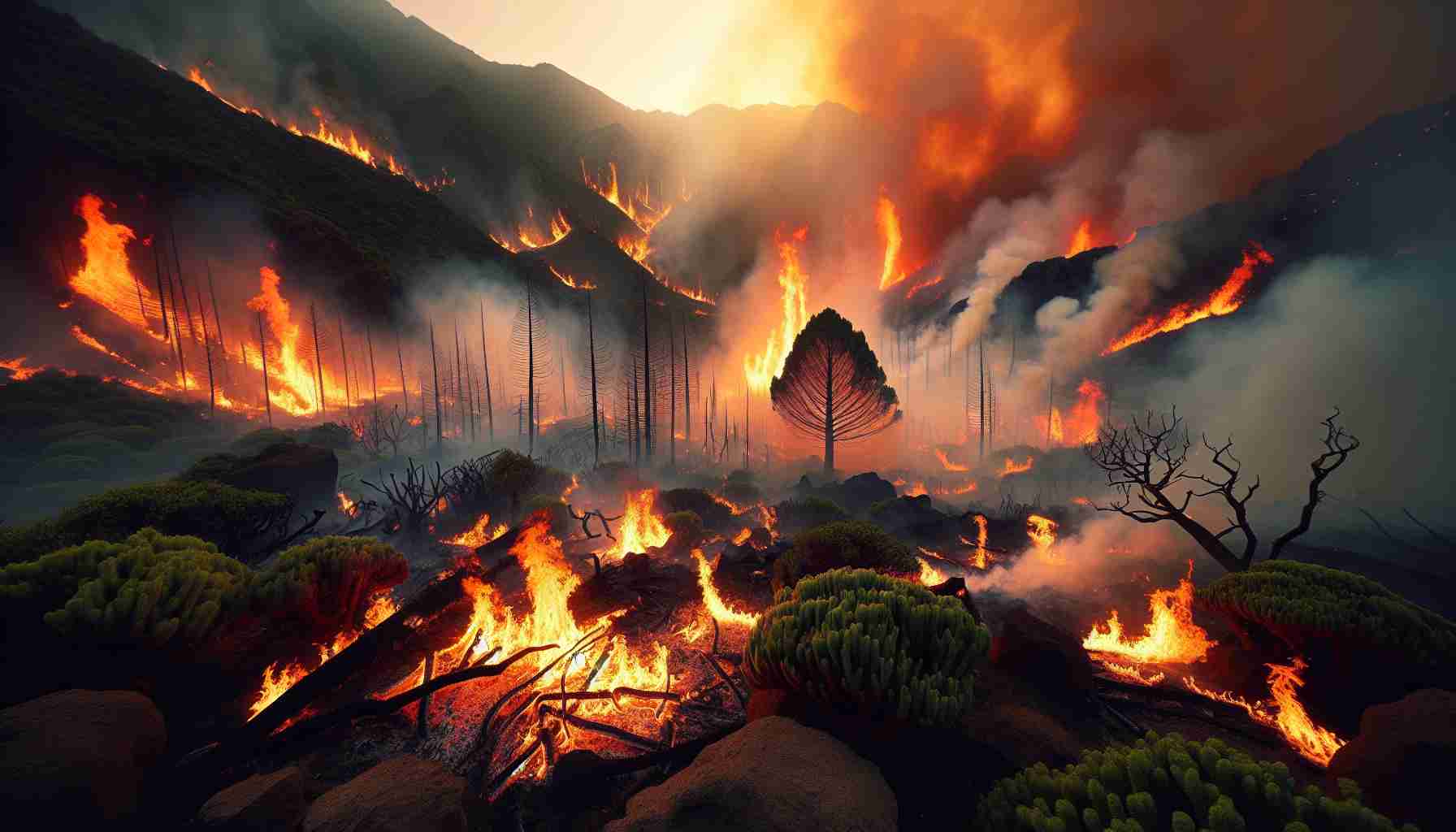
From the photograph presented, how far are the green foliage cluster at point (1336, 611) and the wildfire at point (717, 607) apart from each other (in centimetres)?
604

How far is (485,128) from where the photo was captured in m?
137

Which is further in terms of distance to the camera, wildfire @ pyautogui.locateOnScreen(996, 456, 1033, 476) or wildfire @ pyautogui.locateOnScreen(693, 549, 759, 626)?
wildfire @ pyautogui.locateOnScreen(996, 456, 1033, 476)

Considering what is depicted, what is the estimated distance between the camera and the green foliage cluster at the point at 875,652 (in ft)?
10.8

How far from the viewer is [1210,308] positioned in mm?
51969

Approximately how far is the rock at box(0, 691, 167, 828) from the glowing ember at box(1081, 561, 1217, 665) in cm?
1008

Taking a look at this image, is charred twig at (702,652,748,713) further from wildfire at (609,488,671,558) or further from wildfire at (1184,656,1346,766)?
wildfire at (609,488,671,558)

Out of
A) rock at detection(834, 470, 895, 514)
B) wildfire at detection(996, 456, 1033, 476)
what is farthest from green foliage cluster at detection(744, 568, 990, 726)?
wildfire at detection(996, 456, 1033, 476)

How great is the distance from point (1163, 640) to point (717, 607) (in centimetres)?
742

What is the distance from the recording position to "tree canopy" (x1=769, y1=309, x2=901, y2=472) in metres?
29.2

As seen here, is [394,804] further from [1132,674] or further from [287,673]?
[1132,674]

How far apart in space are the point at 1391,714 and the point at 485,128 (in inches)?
6999

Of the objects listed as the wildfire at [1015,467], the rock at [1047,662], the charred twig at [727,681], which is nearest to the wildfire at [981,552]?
the rock at [1047,662]

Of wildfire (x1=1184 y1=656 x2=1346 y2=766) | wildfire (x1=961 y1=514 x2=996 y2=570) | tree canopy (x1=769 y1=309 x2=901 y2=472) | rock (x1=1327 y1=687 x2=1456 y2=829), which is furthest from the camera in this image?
A: tree canopy (x1=769 y1=309 x2=901 y2=472)

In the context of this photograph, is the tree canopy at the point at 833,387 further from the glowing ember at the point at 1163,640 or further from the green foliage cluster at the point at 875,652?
the green foliage cluster at the point at 875,652
